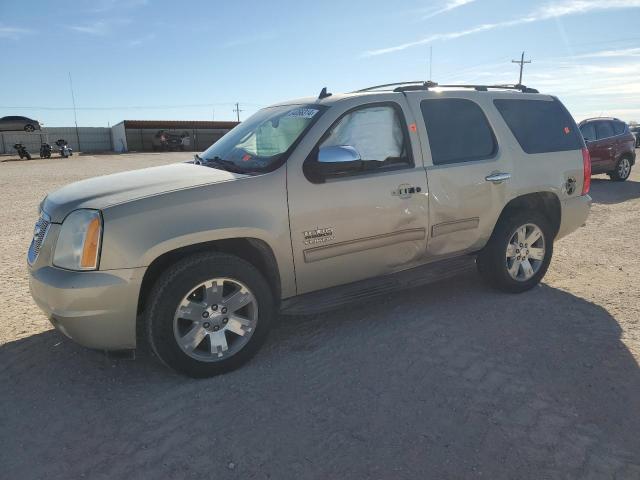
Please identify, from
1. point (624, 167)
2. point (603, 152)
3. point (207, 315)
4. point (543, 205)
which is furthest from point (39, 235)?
point (624, 167)

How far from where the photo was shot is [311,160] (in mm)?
3492

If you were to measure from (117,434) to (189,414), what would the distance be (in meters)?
0.40

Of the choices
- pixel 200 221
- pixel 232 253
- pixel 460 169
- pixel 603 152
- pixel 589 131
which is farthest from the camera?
pixel 589 131

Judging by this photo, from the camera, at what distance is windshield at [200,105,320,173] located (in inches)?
141

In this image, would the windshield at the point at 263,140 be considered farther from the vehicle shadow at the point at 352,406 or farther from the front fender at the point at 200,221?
the vehicle shadow at the point at 352,406

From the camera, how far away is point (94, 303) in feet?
9.46

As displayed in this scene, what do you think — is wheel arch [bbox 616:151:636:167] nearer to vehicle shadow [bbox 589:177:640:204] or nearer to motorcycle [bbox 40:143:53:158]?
vehicle shadow [bbox 589:177:640:204]

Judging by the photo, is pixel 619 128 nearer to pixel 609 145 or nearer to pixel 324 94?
pixel 609 145

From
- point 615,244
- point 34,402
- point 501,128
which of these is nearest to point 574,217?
point 501,128

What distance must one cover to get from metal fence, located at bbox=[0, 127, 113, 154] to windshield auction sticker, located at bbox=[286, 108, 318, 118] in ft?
138

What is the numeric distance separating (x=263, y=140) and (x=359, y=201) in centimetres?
98

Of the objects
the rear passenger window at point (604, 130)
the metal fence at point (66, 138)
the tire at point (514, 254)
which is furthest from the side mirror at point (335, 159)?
the metal fence at point (66, 138)

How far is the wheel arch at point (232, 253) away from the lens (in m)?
3.17

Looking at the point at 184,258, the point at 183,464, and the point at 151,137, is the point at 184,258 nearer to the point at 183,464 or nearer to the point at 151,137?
the point at 183,464
